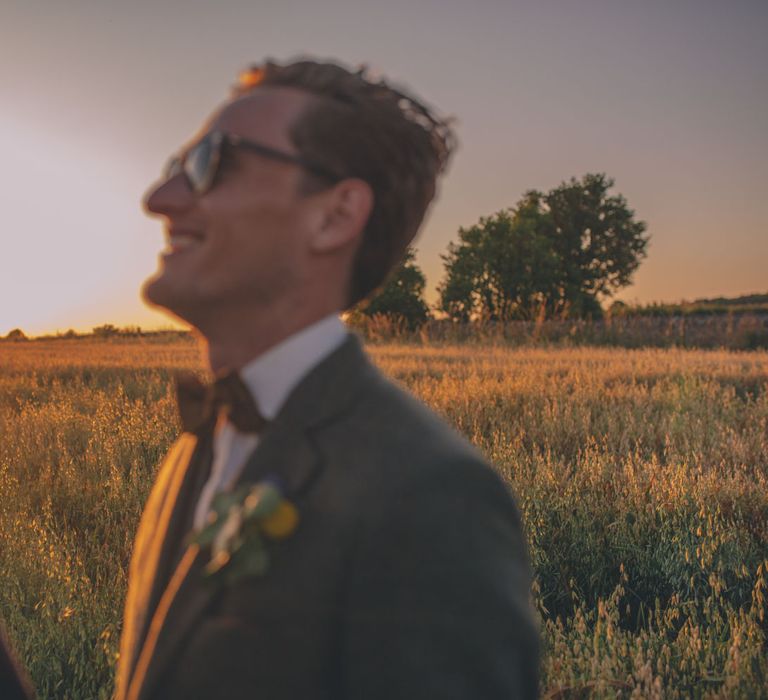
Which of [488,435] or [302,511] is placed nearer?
[302,511]

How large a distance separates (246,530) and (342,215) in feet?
2.18

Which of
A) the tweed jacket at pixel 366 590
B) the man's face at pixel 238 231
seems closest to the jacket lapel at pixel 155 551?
the tweed jacket at pixel 366 590

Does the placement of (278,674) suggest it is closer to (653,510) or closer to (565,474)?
(653,510)

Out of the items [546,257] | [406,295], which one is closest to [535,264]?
[546,257]

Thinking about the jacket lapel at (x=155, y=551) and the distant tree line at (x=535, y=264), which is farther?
the distant tree line at (x=535, y=264)

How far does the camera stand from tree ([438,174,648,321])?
41.2 m

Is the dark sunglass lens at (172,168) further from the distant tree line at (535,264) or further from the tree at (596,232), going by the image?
the tree at (596,232)

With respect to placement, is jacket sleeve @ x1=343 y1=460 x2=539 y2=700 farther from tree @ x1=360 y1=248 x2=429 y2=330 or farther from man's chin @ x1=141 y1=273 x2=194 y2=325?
tree @ x1=360 y1=248 x2=429 y2=330

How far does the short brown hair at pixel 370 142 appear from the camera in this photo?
148 centimetres

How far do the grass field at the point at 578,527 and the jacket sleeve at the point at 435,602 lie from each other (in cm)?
176

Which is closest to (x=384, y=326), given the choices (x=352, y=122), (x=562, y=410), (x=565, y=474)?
(x=562, y=410)

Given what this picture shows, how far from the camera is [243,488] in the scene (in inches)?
49.3

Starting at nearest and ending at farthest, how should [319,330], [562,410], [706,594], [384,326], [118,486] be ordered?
1. [319,330]
2. [706,594]
3. [118,486]
4. [562,410]
5. [384,326]

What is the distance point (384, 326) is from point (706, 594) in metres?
21.8
